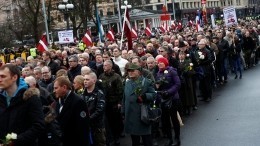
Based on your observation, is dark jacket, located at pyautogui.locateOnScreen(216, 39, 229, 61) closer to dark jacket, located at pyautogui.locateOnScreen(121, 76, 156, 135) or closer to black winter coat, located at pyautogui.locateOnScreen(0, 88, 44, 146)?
dark jacket, located at pyautogui.locateOnScreen(121, 76, 156, 135)

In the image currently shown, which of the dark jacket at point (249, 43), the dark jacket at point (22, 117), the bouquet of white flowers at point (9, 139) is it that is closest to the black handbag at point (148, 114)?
the dark jacket at point (22, 117)

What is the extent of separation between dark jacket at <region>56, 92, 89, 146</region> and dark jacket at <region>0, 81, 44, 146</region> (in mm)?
1119

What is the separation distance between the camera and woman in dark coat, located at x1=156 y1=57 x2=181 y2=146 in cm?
945

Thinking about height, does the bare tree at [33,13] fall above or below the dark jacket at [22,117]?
above

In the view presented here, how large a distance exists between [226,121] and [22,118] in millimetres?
6989

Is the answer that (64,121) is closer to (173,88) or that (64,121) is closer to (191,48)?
(173,88)

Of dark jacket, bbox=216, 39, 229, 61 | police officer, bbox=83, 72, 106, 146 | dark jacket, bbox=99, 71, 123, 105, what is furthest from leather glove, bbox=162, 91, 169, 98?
dark jacket, bbox=216, 39, 229, 61

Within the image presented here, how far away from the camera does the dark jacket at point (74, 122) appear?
21.5 ft

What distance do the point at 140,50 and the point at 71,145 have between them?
8.50 metres

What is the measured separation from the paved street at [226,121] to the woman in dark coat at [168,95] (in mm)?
446

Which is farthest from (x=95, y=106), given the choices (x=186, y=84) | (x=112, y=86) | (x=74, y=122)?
(x=186, y=84)

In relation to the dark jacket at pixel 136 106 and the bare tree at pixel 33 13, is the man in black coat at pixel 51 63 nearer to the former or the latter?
the dark jacket at pixel 136 106

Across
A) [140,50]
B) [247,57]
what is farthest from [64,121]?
[247,57]

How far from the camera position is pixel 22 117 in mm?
5379
